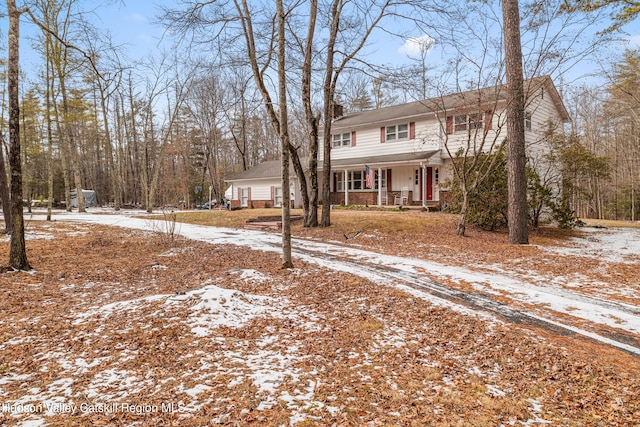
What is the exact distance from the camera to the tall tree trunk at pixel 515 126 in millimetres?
10016

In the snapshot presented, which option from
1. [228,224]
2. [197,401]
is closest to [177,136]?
[228,224]

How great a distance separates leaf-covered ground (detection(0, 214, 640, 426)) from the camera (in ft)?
8.39

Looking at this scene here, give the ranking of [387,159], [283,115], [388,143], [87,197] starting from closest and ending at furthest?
[283,115] < [387,159] < [388,143] < [87,197]

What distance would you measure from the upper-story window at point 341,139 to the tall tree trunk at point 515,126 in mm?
12881

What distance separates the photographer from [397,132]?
66.0ft

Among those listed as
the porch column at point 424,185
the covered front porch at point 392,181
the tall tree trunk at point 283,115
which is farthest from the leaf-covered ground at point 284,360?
the covered front porch at point 392,181

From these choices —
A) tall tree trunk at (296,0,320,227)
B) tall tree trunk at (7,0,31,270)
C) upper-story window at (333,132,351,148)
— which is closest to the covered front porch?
upper-story window at (333,132,351,148)

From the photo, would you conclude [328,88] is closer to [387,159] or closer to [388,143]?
[387,159]

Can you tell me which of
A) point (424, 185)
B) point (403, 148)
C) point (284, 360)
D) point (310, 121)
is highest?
point (403, 148)

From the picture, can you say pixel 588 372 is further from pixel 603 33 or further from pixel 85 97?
pixel 85 97

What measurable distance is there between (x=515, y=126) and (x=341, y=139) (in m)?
13.6

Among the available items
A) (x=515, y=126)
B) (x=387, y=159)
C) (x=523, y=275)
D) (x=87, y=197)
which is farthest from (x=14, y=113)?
(x=87, y=197)

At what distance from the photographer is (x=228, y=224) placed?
1548cm

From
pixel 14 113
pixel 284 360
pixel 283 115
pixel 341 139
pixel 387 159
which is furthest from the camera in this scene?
pixel 341 139
